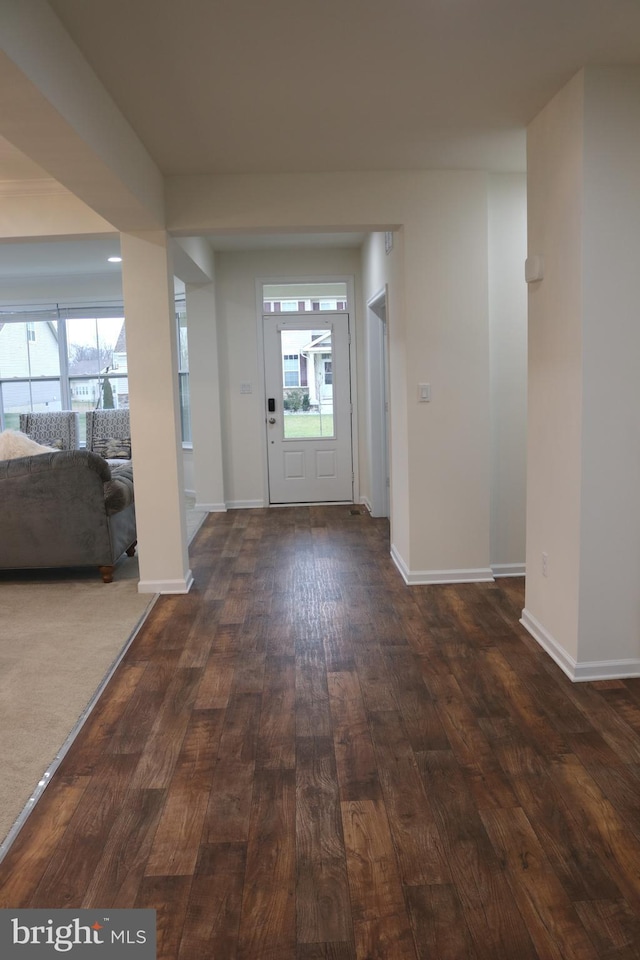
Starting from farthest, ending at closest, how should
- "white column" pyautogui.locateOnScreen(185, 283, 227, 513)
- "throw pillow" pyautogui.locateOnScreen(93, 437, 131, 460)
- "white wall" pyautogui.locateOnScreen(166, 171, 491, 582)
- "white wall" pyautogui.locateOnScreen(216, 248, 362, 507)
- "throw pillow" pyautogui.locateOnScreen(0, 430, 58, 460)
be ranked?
"throw pillow" pyautogui.locateOnScreen(93, 437, 131, 460) < "white wall" pyautogui.locateOnScreen(216, 248, 362, 507) < "white column" pyautogui.locateOnScreen(185, 283, 227, 513) < "throw pillow" pyautogui.locateOnScreen(0, 430, 58, 460) < "white wall" pyautogui.locateOnScreen(166, 171, 491, 582)

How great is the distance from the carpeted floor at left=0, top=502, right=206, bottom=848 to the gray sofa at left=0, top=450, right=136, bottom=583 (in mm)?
207

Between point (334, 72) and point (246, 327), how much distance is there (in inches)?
183

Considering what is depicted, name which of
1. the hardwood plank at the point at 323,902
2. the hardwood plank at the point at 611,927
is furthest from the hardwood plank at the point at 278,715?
the hardwood plank at the point at 611,927

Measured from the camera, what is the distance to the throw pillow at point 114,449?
27.0ft

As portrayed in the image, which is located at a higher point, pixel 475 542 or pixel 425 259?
pixel 425 259

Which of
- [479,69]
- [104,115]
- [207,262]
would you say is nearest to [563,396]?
[479,69]

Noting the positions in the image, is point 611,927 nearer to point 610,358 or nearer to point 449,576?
point 610,358

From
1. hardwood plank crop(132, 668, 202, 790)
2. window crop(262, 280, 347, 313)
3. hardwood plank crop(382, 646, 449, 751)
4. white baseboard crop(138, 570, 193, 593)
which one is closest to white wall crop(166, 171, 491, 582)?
hardwood plank crop(382, 646, 449, 751)

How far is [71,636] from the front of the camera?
398 centimetres

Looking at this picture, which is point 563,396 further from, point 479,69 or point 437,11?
point 437,11

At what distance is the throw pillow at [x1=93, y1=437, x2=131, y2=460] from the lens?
8234 mm

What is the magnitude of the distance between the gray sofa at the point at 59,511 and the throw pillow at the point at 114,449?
3.27 metres

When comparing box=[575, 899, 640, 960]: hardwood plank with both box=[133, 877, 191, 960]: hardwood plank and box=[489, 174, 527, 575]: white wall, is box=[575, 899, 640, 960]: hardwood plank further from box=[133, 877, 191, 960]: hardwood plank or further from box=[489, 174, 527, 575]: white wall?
box=[489, 174, 527, 575]: white wall

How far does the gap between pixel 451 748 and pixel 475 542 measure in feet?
7.30
